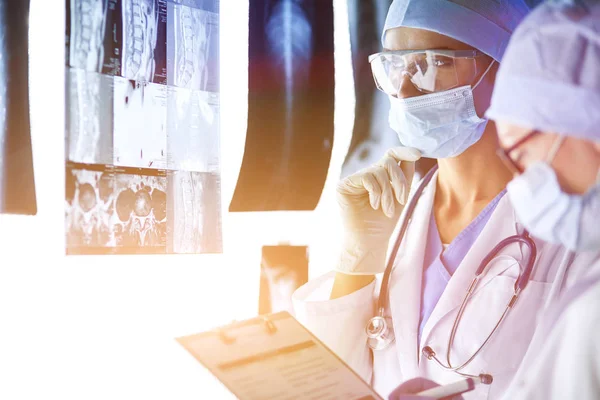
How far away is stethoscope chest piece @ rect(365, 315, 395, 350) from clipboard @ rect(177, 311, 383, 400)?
0.32m

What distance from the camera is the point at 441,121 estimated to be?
140 centimetres

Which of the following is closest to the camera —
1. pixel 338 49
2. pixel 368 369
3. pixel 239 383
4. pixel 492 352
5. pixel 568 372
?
pixel 568 372

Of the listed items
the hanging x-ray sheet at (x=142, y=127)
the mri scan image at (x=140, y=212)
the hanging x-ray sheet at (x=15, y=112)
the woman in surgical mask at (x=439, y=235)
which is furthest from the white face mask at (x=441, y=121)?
the hanging x-ray sheet at (x=15, y=112)

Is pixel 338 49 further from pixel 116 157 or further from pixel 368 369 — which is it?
pixel 368 369

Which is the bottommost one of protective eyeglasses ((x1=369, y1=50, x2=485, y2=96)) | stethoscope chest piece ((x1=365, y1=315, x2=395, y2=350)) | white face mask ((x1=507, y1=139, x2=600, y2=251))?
stethoscope chest piece ((x1=365, y1=315, x2=395, y2=350))

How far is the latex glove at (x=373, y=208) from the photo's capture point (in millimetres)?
1481

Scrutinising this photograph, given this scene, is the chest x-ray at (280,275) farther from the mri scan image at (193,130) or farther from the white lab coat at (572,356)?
the white lab coat at (572,356)

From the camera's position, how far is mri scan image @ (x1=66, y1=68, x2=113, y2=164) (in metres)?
1.25

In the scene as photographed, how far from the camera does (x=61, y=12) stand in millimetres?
1237

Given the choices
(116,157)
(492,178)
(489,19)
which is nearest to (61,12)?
(116,157)

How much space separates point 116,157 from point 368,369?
82 centimetres

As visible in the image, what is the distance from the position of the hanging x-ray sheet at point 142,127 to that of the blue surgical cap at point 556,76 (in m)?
0.82

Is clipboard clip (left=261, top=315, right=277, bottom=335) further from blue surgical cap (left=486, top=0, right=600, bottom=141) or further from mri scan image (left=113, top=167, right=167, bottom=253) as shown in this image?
blue surgical cap (left=486, top=0, right=600, bottom=141)

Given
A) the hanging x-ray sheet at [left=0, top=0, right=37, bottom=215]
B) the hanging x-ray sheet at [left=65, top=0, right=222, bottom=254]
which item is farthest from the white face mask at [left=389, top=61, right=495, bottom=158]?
the hanging x-ray sheet at [left=0, top=0, right=37, bottom=215]
